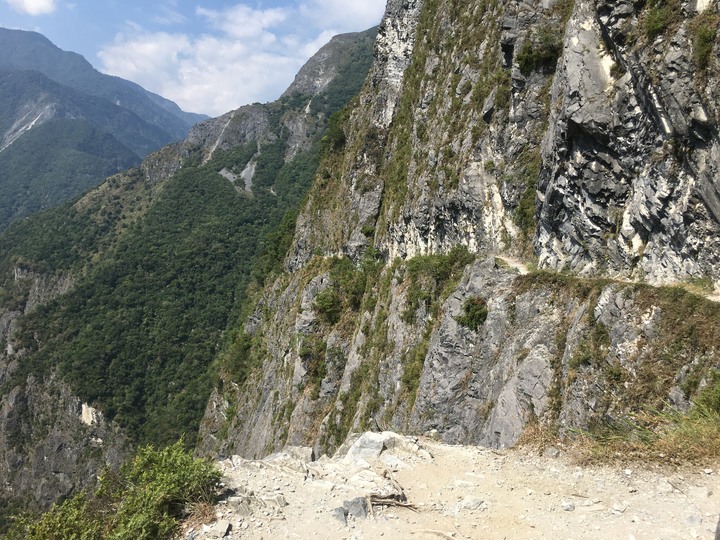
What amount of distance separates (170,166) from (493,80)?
15930 cm

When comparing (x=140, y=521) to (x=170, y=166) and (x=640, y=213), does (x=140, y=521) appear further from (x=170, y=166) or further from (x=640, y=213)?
(x=170, y=166)

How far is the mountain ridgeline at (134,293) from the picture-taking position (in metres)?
79.9

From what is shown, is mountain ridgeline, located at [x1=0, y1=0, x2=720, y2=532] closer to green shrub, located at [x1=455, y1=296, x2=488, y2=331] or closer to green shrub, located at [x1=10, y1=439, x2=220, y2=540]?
green shrub, located at [x1=455, y1=296, x2=488, y2=331]

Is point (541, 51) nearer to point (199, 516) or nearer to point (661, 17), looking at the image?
point (661, 17)

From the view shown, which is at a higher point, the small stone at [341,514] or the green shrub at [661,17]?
the green shrub at [661,17]

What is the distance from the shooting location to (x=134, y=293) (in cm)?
10112

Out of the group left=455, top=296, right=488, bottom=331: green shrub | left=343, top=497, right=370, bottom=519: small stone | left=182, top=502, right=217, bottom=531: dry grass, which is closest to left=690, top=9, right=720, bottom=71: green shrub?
left=455, top=296, right=488, bottom=331: green shrub

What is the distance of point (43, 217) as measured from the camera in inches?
5733

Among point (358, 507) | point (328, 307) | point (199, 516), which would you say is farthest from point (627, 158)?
point (328, 307)

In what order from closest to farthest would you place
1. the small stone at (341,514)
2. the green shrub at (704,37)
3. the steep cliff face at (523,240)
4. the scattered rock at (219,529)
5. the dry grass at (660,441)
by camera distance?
the scattered rock at (219,529), the small stone at (341,514), the dry grass at (660,441), the green shrub at (704,37), the steep cliff face at (523,240)

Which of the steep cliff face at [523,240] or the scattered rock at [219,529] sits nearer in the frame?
the scattered rock at [219,529]

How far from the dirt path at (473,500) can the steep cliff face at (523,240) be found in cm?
337

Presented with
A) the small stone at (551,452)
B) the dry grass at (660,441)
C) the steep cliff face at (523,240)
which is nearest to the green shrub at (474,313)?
the steep cliff face at (523,240)

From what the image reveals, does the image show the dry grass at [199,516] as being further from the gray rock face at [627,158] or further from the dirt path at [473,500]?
the gray rock face at [627,158]
